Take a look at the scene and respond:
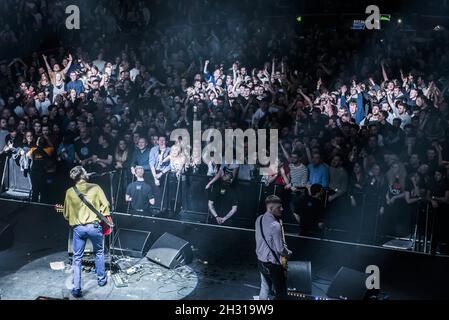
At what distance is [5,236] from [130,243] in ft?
6.82

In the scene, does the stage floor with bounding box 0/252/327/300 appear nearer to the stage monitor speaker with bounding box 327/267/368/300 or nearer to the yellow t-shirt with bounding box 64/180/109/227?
the stage monitor speaker with bounding box 327/267/368/300

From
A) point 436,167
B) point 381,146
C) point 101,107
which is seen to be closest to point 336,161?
point 381,146

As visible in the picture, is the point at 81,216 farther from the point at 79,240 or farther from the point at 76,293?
the point at 76,293

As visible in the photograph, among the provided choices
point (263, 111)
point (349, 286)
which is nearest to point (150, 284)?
point (349, 286)

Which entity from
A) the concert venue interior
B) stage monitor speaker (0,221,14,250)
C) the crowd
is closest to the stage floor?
the concert venue interior

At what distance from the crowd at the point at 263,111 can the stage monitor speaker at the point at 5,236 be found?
165 cm

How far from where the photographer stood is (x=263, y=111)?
10398 millimetres

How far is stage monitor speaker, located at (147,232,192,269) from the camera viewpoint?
7.30m

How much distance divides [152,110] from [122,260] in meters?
4.45

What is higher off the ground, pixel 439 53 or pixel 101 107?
pixel 439 53

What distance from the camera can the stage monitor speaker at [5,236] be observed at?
793 centimetres

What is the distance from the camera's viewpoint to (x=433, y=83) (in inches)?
403
